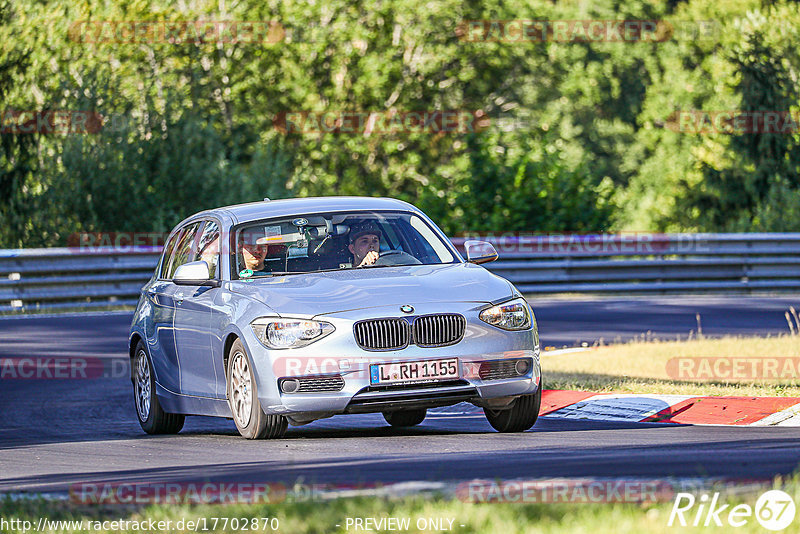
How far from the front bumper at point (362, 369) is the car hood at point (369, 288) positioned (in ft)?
0.33

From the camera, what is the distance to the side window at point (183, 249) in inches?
449

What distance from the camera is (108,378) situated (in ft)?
49.8

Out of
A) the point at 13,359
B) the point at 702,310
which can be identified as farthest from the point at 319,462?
the point at 702,310

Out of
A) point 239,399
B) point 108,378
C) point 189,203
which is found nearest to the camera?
point 239,399

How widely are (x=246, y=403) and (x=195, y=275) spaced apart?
1.11 meters

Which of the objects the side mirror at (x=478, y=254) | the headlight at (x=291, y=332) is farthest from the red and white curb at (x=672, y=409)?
the headlight at (x=291, y=332)

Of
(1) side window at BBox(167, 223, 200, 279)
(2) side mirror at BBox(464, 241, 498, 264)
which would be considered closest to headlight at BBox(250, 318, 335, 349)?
(2) side mirror at BBox(464, 241, 498, 264)

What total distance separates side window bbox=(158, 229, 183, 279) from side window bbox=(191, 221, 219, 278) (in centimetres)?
69

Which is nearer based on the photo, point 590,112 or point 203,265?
point 203,265

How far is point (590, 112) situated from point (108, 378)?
163 feet

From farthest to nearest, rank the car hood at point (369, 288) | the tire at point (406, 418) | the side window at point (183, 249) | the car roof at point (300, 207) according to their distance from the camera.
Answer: the side window at point (183, 249)
the tire at point (406, 418)
the car roof at point (300, 207)
the car hood at point (369, 288)

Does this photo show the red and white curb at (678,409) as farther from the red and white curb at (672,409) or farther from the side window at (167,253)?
the side window at (167,253)

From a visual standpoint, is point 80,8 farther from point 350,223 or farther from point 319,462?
point 319,462

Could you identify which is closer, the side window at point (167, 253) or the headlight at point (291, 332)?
the headlight at point (291, 332)
